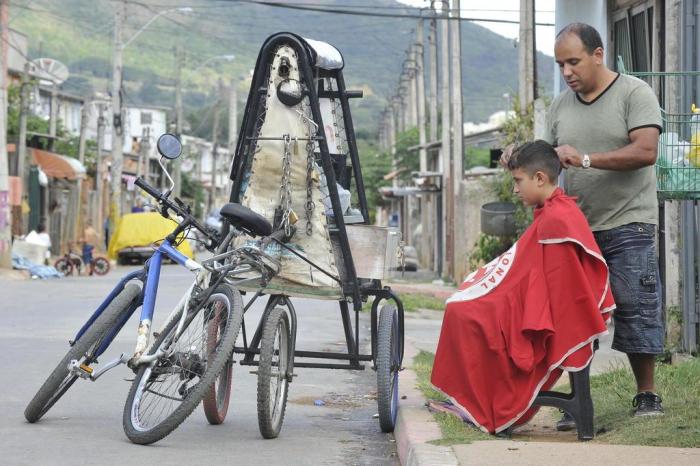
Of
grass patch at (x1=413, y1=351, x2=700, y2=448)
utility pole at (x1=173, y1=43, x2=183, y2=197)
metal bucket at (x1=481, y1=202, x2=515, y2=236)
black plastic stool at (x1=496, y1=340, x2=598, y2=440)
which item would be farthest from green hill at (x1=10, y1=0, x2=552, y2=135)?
black plastic stool at (x1=496, y1=340, x2=598, y2=440)

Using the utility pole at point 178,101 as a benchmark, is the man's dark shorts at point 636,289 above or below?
below

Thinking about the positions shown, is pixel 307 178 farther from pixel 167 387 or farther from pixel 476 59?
pixel 476 59

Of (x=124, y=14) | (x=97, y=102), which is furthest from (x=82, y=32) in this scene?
(x=124, y=14)

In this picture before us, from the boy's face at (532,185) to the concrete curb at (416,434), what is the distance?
1.29 metres

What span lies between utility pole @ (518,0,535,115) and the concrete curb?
43.4 feet

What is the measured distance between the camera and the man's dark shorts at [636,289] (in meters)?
6.88

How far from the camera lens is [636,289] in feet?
22.6

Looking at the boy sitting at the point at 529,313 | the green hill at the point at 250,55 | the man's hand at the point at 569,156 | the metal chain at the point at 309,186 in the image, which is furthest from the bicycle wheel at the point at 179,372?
the green hill at the point at 250,55

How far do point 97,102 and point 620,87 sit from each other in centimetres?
8136

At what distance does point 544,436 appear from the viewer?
698 cm

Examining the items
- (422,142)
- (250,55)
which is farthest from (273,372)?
(250,55)

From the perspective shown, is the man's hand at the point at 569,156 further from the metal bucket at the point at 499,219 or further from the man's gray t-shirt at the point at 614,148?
the metal bucket at the point at 499,219

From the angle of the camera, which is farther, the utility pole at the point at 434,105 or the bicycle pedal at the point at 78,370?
the utility pole at the point at 434,105

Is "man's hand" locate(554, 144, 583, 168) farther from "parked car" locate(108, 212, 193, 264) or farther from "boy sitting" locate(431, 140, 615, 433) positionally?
"parked car" locate(108, 212, 193, 264)
